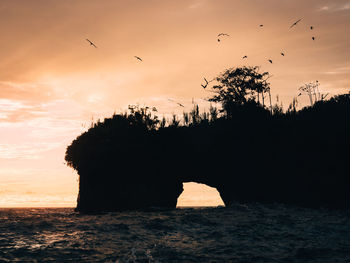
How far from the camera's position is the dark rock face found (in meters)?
23.0

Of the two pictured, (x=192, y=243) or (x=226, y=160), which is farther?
(x=226, y=160)

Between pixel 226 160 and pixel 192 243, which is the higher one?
pixel 226 160

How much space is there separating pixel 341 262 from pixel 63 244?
8.61 metres

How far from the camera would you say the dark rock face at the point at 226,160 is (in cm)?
2303

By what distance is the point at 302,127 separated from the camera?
24375 millimetres

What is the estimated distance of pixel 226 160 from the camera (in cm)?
2717

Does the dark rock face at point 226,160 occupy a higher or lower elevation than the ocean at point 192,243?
higher

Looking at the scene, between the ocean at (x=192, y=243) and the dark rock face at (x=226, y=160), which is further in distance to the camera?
the dark rock face at (x=226, y=160)

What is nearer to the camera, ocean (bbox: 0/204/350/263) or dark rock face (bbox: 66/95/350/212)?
ocean (bbox: 0/204/350/263)

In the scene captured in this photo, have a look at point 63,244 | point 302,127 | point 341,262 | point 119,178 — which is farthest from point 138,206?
point 341,262

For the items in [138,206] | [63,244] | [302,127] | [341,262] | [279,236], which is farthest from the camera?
[138,206]

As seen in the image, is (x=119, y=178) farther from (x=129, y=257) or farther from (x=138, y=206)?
(x=129, y=257)

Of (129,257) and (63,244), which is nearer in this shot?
(129,257)

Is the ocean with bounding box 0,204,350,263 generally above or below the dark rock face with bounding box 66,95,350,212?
below
